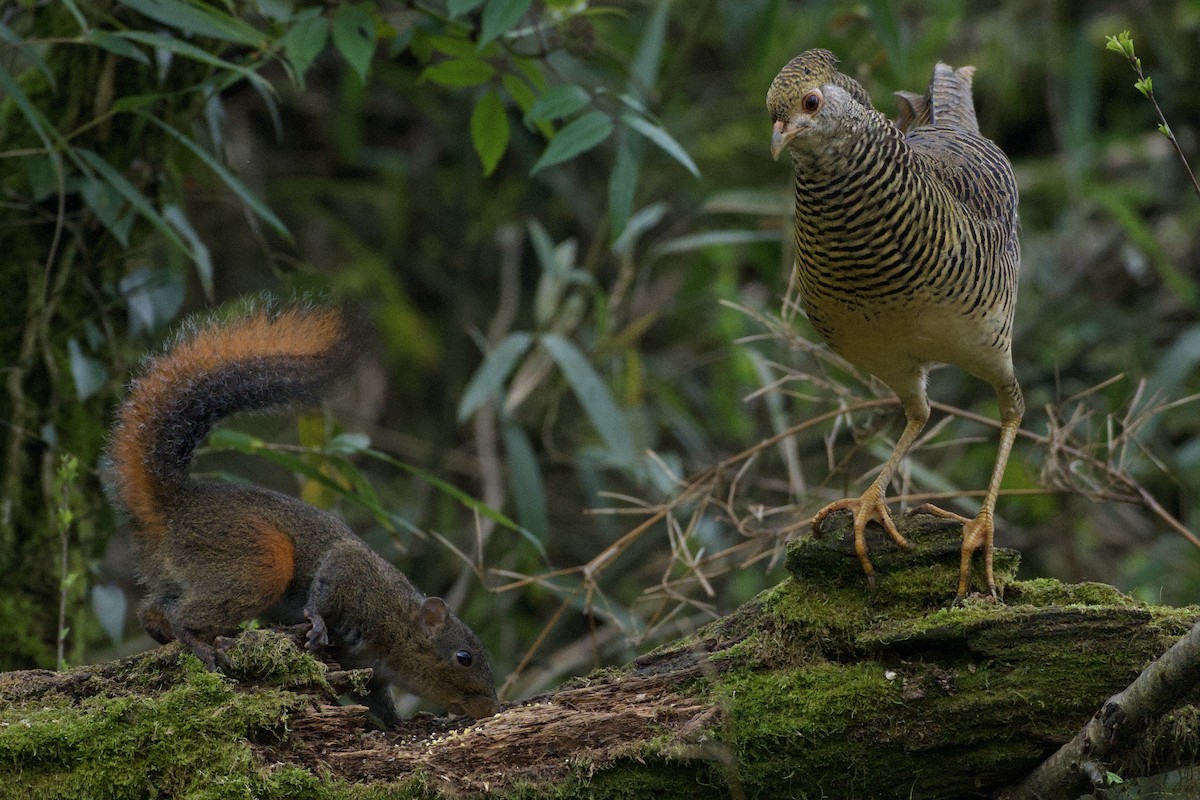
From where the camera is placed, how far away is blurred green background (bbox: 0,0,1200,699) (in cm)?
429

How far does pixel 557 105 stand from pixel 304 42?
2.67ft

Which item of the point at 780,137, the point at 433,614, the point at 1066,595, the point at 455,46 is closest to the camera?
the point at 780,137

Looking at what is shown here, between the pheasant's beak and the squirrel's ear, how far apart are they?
1731 millimetres

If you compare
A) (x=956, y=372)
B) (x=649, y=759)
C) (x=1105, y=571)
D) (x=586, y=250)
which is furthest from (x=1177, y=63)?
(x=649, y=759)

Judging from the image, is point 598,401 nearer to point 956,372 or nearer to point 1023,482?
point 1023,482

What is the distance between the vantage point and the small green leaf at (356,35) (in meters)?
3.99

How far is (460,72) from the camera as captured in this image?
14.0 ft

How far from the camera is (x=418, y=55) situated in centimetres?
475

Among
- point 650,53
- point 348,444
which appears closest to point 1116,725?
point 348,444

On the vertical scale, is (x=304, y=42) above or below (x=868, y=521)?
above

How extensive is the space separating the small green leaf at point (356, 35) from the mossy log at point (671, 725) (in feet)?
6.07

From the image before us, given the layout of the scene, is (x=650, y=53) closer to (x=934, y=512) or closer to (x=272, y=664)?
(x=934, y=512)

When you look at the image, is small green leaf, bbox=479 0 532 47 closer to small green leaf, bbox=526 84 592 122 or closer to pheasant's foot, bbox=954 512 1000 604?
small green leaf, bbox=526 84 592 122

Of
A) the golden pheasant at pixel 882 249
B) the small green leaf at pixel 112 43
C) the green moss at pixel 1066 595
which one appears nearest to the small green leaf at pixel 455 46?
the small green leaf at pixel 112 43
